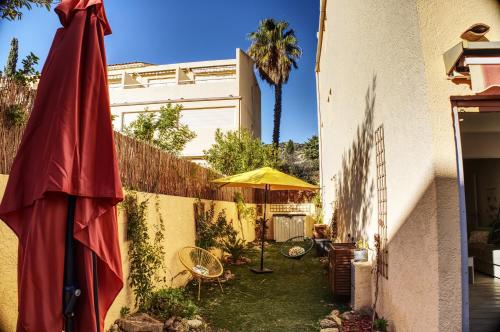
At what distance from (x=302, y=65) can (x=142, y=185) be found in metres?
20.5

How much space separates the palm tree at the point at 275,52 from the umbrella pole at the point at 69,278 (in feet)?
68.2

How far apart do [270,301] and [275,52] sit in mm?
19500

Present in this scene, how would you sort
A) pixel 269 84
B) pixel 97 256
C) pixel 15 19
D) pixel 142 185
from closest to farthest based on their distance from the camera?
1. pixel 97 256
2. pixel 15 19
3. pixel 142 185
4. pixel 269 84

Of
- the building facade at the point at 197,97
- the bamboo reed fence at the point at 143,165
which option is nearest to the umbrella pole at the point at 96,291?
the bamboo reed fence at the point at 143,165

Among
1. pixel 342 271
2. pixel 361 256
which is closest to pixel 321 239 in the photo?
pixel 342 271

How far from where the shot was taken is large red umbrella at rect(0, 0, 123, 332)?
6.54ft

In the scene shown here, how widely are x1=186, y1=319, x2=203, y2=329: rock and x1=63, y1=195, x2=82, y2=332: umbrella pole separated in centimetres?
328

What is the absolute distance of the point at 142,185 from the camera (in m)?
5.83

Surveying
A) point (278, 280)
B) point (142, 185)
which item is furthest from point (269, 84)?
point (142, 185)

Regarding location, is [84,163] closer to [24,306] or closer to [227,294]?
[24,306]

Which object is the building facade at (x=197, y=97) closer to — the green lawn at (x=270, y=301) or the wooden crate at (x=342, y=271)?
the green lawn at (x=270, y=301)

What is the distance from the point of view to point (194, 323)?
16.7 feet

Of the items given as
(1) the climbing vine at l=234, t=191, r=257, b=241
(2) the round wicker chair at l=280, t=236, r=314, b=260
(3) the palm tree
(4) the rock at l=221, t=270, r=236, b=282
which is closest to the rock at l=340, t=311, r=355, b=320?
(4) the rock at l=221, t=270, r=236, b=282

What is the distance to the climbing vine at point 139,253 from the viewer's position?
521 cm
